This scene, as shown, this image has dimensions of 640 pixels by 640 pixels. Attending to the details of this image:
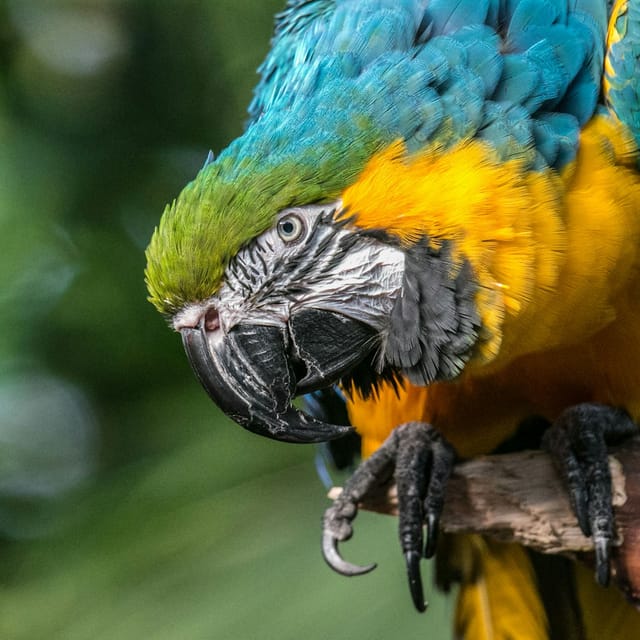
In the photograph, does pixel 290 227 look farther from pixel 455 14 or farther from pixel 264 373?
pixel 455 14

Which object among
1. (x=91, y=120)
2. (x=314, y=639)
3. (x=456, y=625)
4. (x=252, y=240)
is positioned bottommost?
(x=456, y=625)

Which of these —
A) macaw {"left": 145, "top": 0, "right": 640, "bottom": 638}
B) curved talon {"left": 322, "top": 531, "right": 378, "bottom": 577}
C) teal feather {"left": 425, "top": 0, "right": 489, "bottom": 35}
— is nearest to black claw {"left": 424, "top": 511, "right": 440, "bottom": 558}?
curved talon {"left": 322, "top": 531, "right": 378, "bottom": 577}

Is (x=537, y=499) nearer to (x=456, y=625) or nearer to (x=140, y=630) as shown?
Answer: (x=456, y=625)

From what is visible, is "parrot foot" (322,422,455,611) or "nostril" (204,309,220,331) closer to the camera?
"nostril" (204,309,220,331)

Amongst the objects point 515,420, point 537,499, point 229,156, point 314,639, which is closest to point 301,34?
point 229,156

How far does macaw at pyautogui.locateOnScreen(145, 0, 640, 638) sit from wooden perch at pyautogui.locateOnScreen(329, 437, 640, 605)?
337 millimetres

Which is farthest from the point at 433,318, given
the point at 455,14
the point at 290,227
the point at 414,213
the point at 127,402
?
the point at 127,402

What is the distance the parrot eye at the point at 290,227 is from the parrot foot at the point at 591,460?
77 centimetres

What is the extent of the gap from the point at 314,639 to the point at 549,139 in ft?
4.50

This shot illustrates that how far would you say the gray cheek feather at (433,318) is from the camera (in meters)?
1.37

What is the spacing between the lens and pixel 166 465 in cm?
241

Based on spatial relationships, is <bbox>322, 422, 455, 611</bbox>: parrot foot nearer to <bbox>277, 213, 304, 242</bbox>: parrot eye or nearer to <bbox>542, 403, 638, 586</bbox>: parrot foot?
<bbox>542, 403, 638, 586</bbox>: parrot foot

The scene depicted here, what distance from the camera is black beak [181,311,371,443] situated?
4.50 ft

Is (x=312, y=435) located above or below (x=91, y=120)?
below
